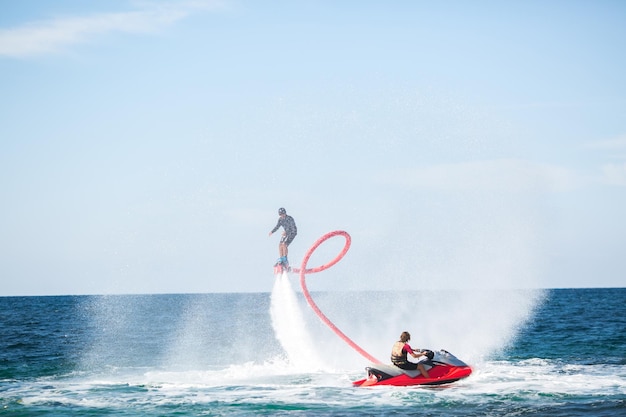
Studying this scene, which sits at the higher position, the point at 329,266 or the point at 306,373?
the point at 329,266

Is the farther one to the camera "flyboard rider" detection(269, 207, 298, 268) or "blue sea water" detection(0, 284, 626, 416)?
"flyboard rider" detection(269, 207, 298, 268)

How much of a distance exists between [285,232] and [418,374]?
275 inches

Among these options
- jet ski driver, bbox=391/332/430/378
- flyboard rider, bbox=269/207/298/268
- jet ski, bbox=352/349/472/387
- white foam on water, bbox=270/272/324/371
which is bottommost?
jet ski, bbox=352/349/472/387

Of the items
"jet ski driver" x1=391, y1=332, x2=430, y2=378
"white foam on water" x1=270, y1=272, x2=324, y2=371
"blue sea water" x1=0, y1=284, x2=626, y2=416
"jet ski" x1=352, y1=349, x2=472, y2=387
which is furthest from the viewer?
"white foam on water" x1=270, y1=272, x2=324, y2=371

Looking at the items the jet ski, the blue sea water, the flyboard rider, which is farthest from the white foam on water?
the jet ski

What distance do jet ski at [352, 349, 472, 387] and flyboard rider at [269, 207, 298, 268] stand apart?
16.8 ft

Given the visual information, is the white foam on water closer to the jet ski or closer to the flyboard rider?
the flyboard rider

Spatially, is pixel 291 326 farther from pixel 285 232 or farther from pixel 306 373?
pixel 285 232

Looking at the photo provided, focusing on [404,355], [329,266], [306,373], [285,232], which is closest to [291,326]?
[306,373]

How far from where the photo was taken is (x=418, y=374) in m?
27.6

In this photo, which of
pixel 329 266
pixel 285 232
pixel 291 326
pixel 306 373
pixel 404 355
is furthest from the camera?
pixel 291 326

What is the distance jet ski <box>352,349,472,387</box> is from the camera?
90.4ft

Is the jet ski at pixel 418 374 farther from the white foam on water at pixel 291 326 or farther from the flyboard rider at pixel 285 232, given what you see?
the white foam on water at pixel 291 326

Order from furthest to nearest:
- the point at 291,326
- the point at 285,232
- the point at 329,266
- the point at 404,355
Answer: the point at 291,326, the point at 329,266, the point at 285,232, the point at 404,355
